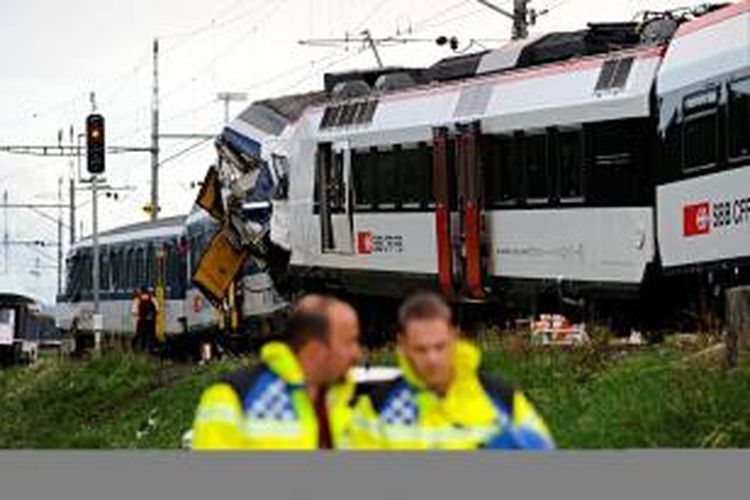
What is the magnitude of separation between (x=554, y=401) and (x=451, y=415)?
27.0ft

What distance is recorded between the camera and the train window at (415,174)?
24344 millimetres

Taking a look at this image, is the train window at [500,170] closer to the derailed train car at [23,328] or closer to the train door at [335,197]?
the train door at [335,197]

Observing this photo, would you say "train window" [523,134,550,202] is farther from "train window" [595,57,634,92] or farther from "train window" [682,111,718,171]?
"train window" [682,111,718,171]

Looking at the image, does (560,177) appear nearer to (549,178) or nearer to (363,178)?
(549,178)

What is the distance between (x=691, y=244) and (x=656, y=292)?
4.48ft

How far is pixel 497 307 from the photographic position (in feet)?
75.8

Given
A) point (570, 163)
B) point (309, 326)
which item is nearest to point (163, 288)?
point (570, 163)

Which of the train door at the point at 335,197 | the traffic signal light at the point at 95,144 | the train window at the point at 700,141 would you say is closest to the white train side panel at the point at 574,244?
the train window at the point at 700,141

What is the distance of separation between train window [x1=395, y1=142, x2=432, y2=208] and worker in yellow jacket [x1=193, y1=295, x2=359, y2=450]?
1648 centimetres

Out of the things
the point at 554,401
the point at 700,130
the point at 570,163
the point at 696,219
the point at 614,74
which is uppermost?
the point at 614,74

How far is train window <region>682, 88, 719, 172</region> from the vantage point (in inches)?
759

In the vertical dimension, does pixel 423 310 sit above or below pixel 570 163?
below

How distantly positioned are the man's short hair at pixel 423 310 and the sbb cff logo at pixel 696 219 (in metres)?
12.0

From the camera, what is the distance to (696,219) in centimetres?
Answer: 1948
